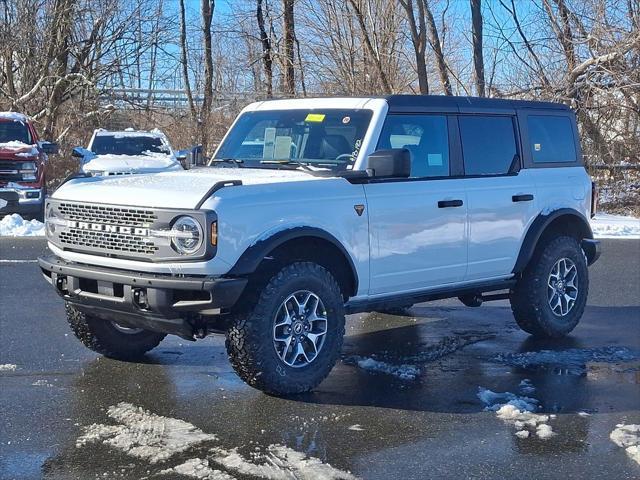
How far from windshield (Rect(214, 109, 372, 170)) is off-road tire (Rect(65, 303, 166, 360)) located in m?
1.54

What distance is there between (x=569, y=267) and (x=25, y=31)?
23.1 meters

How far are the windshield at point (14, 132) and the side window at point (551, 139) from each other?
11.6 m

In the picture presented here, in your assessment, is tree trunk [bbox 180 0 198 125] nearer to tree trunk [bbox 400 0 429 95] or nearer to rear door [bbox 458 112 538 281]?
tree trunk [bbox 400 0 429 95]

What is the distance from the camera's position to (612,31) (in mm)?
20359

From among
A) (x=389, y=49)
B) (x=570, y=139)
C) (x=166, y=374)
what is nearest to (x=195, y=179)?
(x=166, y=374)

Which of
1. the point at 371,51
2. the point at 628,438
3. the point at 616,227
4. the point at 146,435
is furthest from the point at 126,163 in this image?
the point at 628,438

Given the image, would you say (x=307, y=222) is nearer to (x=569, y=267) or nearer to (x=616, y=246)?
(x=569, y=267)

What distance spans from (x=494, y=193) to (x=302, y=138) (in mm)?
1590

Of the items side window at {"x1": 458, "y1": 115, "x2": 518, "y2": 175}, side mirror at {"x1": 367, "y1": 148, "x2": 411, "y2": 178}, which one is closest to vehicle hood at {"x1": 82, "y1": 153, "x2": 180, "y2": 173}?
side window at {"x1": 458, "y1": 115, "x2": 518, "y2": 175}

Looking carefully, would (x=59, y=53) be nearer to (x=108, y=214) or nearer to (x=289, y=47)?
(x=289, y=47)

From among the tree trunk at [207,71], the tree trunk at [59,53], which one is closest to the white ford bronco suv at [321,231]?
the tree trunk at [207,71]

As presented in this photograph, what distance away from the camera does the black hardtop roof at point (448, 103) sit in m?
6.75

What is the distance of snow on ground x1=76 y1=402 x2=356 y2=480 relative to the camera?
4406 mm

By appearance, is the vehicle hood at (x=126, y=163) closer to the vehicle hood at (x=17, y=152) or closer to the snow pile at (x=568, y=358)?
the vehicle hood at (x=17, y=152)
